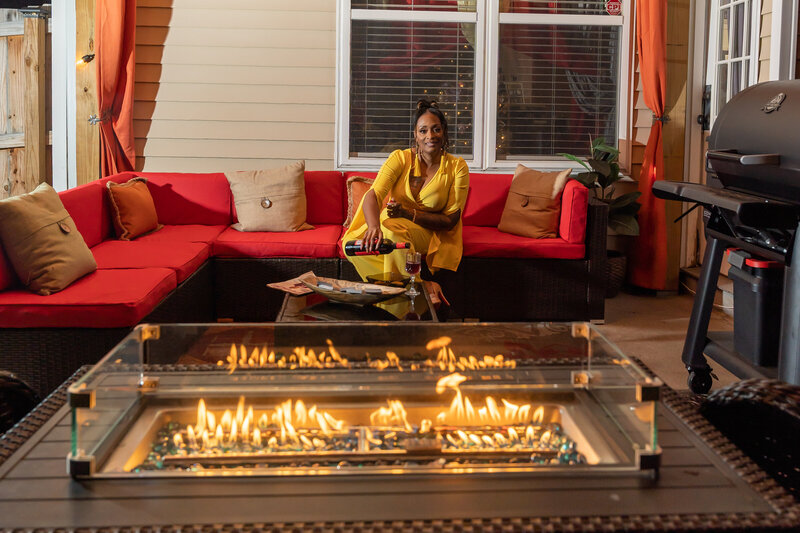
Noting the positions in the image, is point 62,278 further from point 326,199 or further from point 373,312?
point 326,199

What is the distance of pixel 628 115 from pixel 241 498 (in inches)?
209

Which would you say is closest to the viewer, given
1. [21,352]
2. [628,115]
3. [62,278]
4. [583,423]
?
[583,423]

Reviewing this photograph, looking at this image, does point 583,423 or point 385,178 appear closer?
point 583,423

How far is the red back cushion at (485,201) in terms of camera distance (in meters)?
5.54

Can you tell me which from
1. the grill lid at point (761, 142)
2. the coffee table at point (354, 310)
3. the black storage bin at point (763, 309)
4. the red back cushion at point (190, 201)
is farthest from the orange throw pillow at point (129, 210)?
the black storage bin at point (763, 309)

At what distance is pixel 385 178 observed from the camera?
4664mm

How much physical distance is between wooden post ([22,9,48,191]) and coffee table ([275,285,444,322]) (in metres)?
2.51

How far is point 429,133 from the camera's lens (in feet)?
15.1

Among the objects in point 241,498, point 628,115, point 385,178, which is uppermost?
point 628,115

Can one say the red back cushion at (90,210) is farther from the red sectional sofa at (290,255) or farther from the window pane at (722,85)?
the window pane at (722,85)

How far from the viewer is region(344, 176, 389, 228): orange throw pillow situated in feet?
17.8

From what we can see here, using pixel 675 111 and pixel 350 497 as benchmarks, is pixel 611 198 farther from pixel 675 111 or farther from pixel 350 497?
pixel 350 497

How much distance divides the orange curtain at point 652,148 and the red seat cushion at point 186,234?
9.18 ft

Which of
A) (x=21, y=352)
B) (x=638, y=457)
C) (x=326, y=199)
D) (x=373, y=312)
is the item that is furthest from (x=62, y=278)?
(x=638, y=457)
